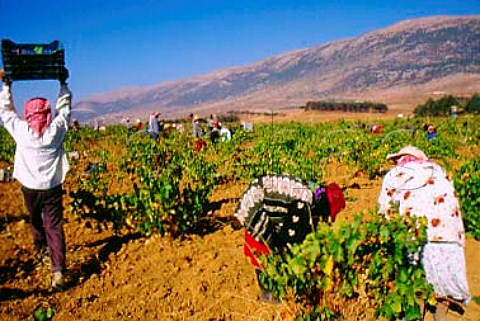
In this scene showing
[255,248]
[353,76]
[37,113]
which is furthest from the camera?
[353,76]

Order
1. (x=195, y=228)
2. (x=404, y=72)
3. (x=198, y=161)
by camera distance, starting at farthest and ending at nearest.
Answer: (x=404, y=72) < (x=198, y=161) < (x=195, y=228)

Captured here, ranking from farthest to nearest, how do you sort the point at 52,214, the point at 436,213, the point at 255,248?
the point at 52,214
the point at 255,248
the point at 436,213

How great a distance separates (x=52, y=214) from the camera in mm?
3736

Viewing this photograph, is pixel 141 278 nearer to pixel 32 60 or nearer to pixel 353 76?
pixel 32 60

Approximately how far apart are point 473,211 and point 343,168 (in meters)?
5.35

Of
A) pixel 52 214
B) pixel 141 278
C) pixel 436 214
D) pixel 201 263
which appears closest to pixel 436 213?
pixel 436 214

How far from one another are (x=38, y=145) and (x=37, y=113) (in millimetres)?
258

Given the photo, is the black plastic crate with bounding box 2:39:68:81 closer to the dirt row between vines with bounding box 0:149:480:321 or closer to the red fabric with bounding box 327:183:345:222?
the dirt row between vines with bounding box 0:149:480:321

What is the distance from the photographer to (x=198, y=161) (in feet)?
25.8

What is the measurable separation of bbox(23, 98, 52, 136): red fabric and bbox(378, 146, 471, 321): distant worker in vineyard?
2.71 m

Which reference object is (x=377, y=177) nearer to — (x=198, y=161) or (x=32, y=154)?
(x=198, y=161)

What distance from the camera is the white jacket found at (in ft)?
11.7

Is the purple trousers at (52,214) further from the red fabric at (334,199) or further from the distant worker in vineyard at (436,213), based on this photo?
the distant worker in vineyard at (436,213)

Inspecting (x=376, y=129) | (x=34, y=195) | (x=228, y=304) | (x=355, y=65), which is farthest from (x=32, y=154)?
(x=355, y=65)
